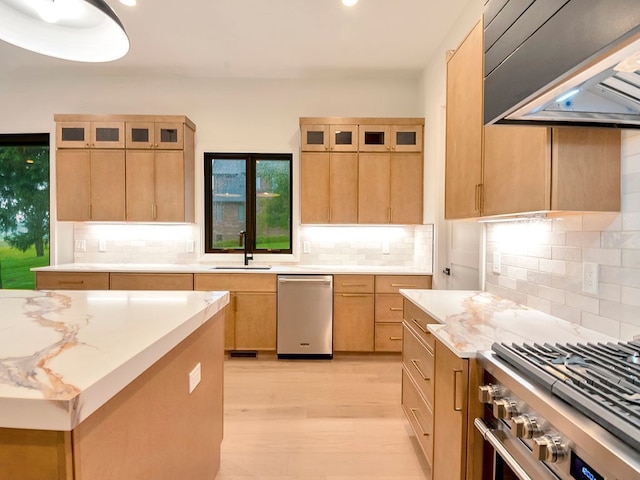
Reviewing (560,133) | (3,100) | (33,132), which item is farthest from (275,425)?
(3,100)

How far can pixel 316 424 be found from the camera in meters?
2.29

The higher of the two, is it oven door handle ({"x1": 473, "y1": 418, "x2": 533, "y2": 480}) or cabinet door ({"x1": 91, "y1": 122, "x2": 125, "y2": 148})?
cabinet door ({"x1": 91, "y1": 122, "x2": 125, "y2": 148})

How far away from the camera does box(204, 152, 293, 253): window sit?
157 inches

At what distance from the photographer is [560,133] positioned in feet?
4.25

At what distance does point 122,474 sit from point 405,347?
1724 millimetres

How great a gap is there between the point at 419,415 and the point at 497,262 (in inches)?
42.2

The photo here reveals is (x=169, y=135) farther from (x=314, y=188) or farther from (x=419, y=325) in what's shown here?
(x=419, y=325)

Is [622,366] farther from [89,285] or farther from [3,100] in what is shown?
[3,100]

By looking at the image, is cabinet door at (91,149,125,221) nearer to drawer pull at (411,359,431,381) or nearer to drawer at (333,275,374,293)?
drawer at (333,275,374,293)

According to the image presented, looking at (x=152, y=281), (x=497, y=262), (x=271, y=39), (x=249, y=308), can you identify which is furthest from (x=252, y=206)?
(x=497, y=262)

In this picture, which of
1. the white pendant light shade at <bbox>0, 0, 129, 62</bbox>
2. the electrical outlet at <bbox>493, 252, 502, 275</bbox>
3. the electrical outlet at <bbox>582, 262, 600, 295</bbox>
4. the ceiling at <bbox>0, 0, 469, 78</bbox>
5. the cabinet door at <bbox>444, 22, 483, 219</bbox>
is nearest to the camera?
the white pendant light shade at <bbox>0, 0, 129, 62</bbox>

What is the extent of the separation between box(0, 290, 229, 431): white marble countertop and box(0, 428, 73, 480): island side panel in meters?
0.05

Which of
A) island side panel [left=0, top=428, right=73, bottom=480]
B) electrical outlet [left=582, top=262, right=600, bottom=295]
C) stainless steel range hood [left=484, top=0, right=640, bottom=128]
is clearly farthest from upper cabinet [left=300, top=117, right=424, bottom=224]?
island side panel [left=0, top=428, right=73, bottom=480]

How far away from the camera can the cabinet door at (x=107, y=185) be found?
3.56 meters
